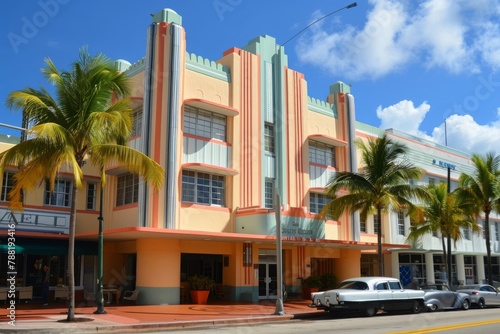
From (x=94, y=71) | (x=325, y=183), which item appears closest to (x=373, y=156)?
(x=325, y=183)

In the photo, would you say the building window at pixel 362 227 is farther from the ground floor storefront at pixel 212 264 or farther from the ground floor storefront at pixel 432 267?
the ground floor storefront at pixel 432 267

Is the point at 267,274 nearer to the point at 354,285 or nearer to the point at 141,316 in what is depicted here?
the point at 354,285

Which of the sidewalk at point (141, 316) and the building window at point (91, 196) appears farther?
the building window at point (91, 196)

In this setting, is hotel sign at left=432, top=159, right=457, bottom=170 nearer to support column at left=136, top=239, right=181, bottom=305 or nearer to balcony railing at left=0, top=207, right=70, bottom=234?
support column at left=136, top=239, right=181, bottom=305

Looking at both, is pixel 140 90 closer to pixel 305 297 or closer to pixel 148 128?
pixel 148 128

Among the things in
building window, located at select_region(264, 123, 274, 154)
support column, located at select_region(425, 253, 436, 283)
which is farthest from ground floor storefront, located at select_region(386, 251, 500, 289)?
building window, located at select_region(264, 123, 274, 154)

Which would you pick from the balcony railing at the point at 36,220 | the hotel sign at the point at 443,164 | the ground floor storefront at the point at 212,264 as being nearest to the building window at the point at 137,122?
the balcony railing at the point at 36,220

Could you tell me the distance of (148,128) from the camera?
23.2m

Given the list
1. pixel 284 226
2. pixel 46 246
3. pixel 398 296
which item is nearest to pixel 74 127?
pixel 46 246

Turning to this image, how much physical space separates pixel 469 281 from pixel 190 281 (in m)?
26.6

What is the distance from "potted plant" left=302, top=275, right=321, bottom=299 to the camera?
26.9 meters

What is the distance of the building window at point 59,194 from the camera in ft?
78.5

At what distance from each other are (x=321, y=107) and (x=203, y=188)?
9939 mm

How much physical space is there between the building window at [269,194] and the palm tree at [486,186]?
40.8ft
